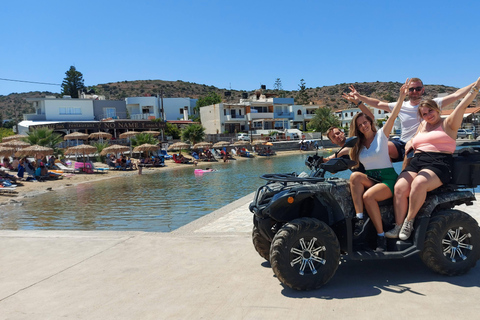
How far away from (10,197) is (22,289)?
48.5 ft

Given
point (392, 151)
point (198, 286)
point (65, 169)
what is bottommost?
point (65, 169)

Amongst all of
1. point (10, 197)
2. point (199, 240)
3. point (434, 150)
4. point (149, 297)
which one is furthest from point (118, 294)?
point (10, 197)

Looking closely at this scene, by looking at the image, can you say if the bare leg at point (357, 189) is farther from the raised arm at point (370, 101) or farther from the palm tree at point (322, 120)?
the palm tree at point (322, 120)

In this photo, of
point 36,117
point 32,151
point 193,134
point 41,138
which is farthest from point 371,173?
point 36,117

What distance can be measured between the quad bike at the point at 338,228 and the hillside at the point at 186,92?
115m

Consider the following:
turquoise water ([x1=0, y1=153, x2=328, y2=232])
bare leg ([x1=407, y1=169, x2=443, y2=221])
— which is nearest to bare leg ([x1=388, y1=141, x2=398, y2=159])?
bare leg ([x1=407, y1=169, x2=443, y2=221])

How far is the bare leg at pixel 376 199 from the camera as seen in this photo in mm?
4230

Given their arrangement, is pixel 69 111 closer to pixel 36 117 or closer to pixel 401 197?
pixel 36 117

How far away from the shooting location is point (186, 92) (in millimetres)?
134000

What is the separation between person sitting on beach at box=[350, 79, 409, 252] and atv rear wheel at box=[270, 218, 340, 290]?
48cm

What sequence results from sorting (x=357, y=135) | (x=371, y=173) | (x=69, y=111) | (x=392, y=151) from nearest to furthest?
(x=371, y=173) → (x=357, y=135) → (x=392, y=151) → (x=69, y=111)

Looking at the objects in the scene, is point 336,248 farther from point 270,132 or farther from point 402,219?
point 270,132

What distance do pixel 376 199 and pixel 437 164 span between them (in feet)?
2.53

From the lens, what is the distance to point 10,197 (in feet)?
56.9
